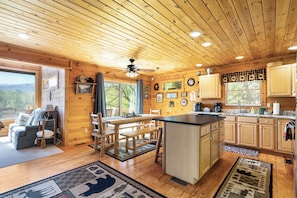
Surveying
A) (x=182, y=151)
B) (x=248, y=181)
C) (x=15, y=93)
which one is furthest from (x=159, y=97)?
(x=15, y=93)

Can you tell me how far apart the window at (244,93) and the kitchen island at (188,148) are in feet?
8.05

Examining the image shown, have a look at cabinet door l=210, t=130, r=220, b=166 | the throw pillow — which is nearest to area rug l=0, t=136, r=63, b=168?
the throw pillow

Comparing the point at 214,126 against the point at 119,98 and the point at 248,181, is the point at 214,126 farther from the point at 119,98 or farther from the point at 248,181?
the point at 119,98

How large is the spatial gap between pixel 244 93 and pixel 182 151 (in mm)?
3278

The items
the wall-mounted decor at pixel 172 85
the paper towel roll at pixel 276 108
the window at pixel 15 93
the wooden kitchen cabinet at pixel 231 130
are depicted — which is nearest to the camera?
the paper towel roll at pixel 276 108

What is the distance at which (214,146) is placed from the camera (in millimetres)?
2852

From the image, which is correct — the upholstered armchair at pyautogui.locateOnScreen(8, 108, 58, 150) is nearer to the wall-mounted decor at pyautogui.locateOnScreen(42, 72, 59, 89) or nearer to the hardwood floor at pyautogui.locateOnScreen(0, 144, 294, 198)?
the wall-mounted decor at pyautogui.locateOnScreen(42, 72, 59, 89)

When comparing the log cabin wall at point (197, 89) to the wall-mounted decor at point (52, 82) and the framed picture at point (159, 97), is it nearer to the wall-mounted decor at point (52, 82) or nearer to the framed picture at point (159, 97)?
the framed picture at point (159, 97)

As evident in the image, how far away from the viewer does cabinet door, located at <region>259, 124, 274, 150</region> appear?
11.9 feet

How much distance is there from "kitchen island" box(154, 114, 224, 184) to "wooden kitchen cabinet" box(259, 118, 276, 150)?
1895mm

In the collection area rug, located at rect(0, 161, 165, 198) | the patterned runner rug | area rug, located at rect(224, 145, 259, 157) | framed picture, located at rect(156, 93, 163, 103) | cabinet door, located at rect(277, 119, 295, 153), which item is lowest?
area rug, located at rect(224, 145, 259, 157)

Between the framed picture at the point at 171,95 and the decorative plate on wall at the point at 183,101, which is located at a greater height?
the framed picture at the point at 171,95

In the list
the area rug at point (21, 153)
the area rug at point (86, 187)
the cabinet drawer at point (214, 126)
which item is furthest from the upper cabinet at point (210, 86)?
the area rug at point (21, 153)

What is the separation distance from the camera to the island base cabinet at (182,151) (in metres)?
2.27
